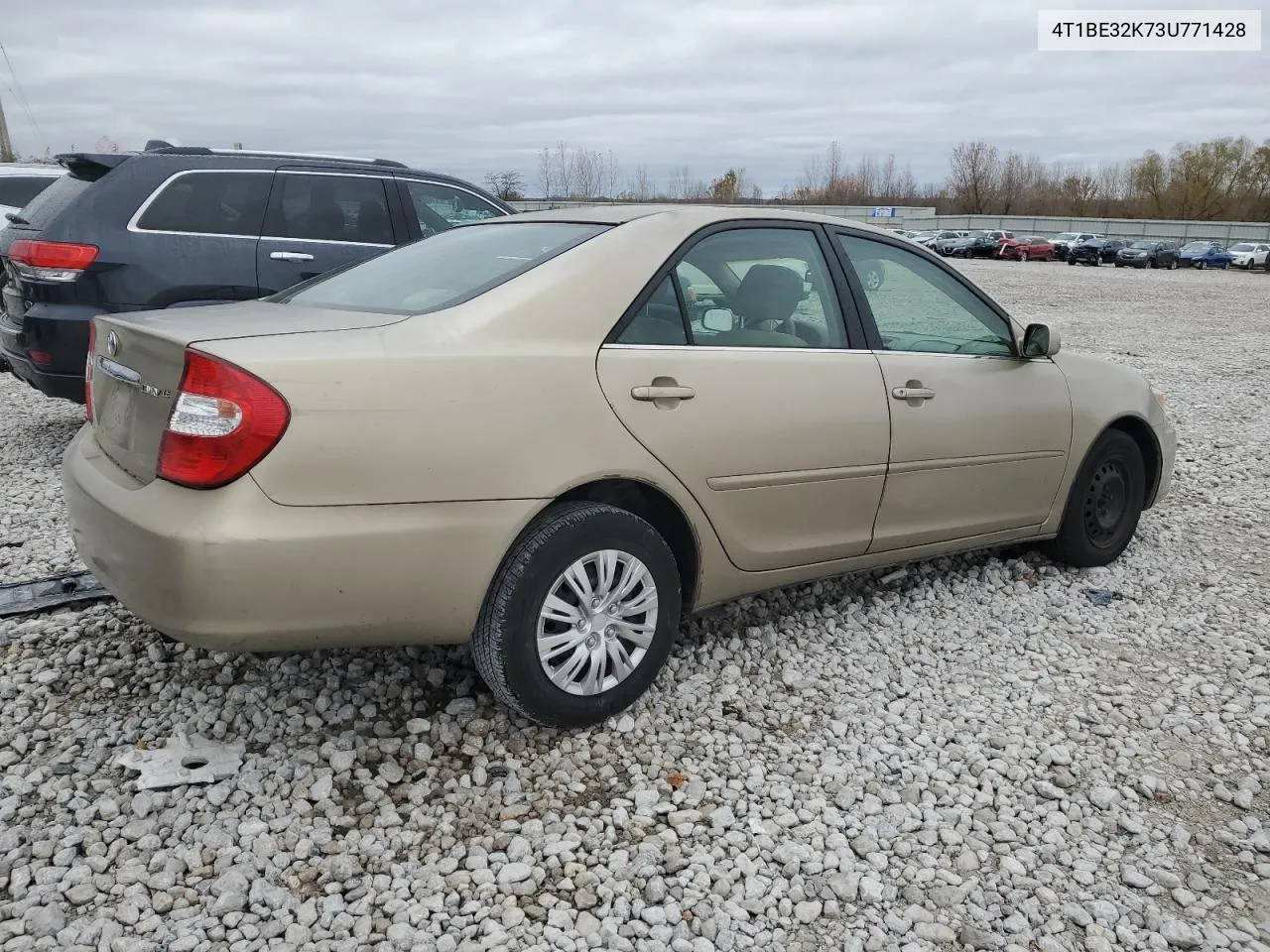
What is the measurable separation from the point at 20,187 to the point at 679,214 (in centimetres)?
930

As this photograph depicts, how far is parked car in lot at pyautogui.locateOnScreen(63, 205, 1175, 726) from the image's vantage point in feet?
8.23

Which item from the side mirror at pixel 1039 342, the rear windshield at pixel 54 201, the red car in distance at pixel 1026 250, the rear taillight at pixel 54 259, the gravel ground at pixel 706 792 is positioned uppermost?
the red car in distance at pixel 1026 250

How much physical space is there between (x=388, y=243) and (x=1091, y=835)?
549cm

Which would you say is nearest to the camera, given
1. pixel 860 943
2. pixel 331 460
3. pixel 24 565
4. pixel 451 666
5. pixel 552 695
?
pixel 860 943

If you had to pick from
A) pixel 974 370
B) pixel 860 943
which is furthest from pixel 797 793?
pixel 974 370

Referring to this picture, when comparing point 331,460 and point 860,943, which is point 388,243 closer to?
point 331,460

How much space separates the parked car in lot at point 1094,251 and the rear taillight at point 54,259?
5004 centimetres

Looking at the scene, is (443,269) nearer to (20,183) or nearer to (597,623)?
(597,623)

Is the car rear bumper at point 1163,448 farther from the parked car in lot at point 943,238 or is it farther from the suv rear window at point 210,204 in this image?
the parked car in lot at point 943,238

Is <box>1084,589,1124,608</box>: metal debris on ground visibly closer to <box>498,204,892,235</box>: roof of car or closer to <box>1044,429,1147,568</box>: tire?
<box>1044,429,1147,568</box>: tire

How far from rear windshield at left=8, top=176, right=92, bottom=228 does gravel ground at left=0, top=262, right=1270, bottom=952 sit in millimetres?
2417

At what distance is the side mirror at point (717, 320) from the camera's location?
329 centimetres

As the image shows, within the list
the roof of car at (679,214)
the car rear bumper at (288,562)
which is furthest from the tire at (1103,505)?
the car rear bumper at (288,562)

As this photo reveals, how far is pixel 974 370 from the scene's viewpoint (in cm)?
401
